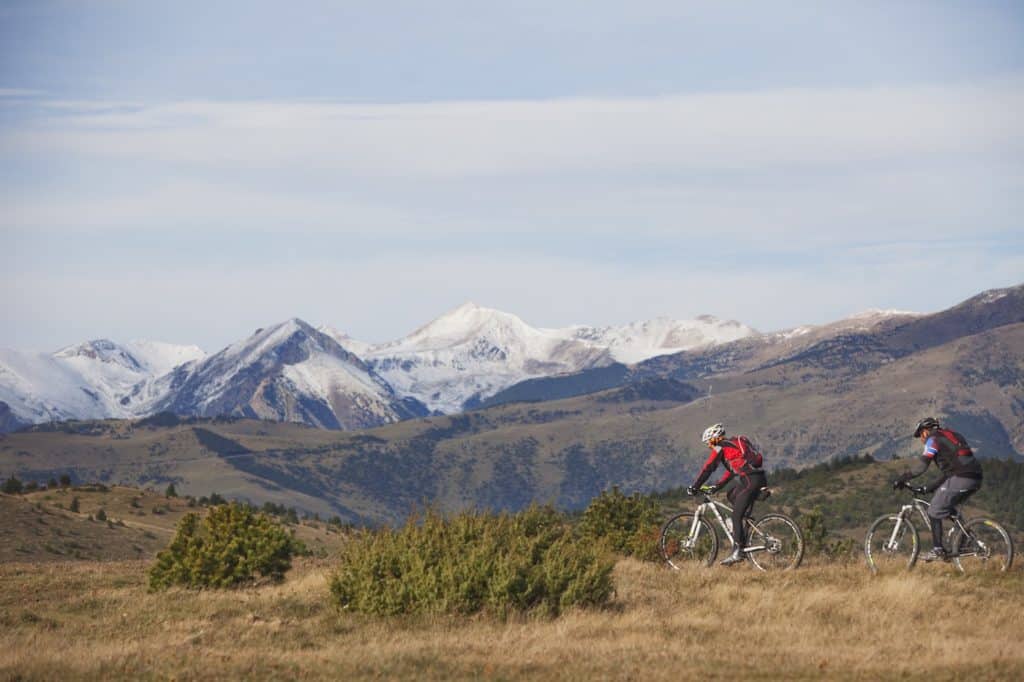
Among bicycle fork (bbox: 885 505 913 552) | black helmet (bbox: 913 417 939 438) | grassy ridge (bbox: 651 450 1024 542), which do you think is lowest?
grassy ridge (bbox: 651 450 1024 542)

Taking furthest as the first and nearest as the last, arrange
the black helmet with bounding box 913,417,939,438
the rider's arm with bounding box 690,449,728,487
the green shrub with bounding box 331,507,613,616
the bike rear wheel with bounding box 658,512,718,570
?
1. the bike rear wheel with bounding box 658,512,718,570
2. the rider's arm with bounding box 690,449,728,487
3. the black helmet with bounding box 913,417,939,438
4. the green shrub with bounding box 331,507,613,616

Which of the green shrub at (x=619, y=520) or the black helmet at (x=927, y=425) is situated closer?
the black helmet at (x=927, y=425)

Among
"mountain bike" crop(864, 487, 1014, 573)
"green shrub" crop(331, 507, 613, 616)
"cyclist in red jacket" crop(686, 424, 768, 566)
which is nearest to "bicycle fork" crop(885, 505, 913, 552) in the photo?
"mountain bike" crop(864, 487, 1014, 573)

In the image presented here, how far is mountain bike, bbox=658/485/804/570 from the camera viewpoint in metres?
24.1

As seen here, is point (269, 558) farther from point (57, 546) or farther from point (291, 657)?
point (57, 546)

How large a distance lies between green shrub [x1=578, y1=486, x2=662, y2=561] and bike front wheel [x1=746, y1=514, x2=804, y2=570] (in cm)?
599

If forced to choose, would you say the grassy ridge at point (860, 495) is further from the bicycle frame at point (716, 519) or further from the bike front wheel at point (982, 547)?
the bike front wheel at point (982, 547)

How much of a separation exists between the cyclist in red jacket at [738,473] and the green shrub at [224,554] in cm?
927

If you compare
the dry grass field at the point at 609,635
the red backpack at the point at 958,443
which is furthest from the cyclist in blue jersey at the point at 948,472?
the dry grass field at the point at 609,635

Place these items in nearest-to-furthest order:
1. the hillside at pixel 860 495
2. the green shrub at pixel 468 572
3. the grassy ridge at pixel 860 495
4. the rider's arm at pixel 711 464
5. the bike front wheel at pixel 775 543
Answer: the green shrub at pixel 468 572 → the rider's arm at pixel 711 464 → the bike front wheel at pixel 775 543 → the hillside at pixel 860 495 → the grassy ridge at pixel 860 495

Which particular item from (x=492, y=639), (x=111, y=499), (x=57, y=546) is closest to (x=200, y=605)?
(x=492, y=639)

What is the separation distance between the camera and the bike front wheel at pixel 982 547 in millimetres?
22766

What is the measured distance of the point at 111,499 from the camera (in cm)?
8550

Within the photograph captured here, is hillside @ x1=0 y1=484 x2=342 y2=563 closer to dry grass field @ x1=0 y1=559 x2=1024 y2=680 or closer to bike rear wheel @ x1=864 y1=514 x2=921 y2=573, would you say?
dry grass field @ x1=0 y1=559 x2=1024 y2=680
